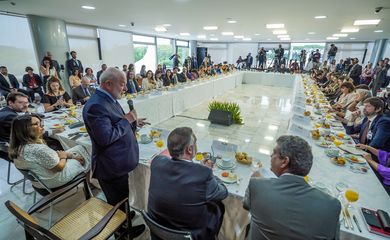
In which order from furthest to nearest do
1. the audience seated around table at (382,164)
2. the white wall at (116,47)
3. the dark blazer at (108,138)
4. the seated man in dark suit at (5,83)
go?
the white wall at (116,47), the seated man in dark suit at (5,83), the audience seated around table at (382,164), the dark blazer at (108,138)

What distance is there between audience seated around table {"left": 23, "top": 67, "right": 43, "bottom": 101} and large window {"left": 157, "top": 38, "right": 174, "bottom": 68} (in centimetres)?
853

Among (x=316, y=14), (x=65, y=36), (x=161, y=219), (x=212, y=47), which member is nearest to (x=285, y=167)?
(x=161, y=219)

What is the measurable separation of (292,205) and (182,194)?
1.84 ft

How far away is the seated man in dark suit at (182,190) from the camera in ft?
3.64

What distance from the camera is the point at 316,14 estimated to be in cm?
552

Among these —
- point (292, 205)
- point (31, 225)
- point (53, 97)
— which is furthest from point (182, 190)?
point (53, 97)

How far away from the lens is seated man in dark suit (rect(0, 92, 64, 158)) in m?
2.27

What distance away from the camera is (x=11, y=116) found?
2307mm

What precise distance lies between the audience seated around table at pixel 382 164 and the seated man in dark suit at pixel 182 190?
1615 mm

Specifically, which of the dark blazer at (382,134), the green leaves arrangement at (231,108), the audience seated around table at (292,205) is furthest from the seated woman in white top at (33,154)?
the green leaves arrangement at (231,108)

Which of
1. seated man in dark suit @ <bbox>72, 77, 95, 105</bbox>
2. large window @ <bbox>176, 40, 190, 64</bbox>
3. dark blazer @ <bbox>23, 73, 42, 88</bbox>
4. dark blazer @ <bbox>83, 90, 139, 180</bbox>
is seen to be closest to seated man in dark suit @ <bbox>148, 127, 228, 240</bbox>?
dark blazer @ <bbox>83, 90, 139, 180</bbox>

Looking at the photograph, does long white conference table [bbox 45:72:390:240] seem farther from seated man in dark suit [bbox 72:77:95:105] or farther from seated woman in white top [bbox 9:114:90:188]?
seated man in dark suit [bbox 72:77:95:105]

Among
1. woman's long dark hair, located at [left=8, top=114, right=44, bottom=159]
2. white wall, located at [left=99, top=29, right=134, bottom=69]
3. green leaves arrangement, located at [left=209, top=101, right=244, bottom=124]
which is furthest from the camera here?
white wall, located at [left=99, top=29, right=134, bottom=69]

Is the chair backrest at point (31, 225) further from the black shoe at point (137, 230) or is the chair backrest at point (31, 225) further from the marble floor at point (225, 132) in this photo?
the marble floor at point (225, 132)
